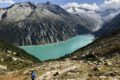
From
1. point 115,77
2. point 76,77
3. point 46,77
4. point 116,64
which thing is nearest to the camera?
point 115,77

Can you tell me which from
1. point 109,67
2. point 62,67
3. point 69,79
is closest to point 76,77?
point 69,79

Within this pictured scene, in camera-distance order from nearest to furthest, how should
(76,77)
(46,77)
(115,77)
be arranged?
(115,77) < (76,77) < (46,77)

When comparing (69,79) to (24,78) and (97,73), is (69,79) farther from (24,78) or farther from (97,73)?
(24,78)

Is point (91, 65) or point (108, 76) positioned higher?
point (91, 65)

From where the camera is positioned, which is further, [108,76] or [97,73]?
[97,73]

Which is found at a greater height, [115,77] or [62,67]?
[62,67]

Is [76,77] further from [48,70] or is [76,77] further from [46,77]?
[48,70]

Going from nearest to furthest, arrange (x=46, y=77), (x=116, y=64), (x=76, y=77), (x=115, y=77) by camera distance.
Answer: (x=115, y=77)
(x=76, y=77)
(x=46, y=77)
(x=116, y=64)

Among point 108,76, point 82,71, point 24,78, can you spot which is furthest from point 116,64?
point 24,78

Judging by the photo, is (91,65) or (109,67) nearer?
(109,67)
